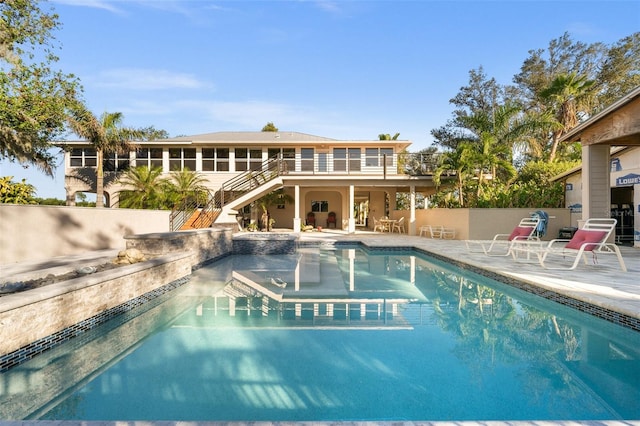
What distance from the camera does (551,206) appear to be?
14.5 meters

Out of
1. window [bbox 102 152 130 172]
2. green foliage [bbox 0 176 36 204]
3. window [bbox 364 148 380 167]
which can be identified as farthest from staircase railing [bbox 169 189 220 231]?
window [bbox 364 148 380 167]

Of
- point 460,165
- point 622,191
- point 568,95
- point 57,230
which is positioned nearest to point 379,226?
point 460,165

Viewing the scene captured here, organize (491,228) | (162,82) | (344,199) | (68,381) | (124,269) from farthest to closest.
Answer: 1. (344,199)
2. (162,82)
3. (491,228)
4. (124,269)
5. (68,381)

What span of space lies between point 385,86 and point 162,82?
13.4 meters

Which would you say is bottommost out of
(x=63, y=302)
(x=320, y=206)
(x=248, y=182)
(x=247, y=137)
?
(x=63, y=302)

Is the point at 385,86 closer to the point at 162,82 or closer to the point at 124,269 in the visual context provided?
the point at 162,82

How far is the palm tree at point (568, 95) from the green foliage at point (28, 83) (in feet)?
71.9

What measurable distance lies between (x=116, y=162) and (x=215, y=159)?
578 centimetres

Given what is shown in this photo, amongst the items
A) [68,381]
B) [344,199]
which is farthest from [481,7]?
[68,381]

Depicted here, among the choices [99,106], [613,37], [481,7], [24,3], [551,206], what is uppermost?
[613,37]

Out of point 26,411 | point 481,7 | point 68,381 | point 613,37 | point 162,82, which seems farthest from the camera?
point 613,37

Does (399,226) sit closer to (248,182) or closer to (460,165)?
(460,165)

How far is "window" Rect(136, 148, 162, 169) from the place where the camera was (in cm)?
2112

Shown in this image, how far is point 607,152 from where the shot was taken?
9461 millimetres
